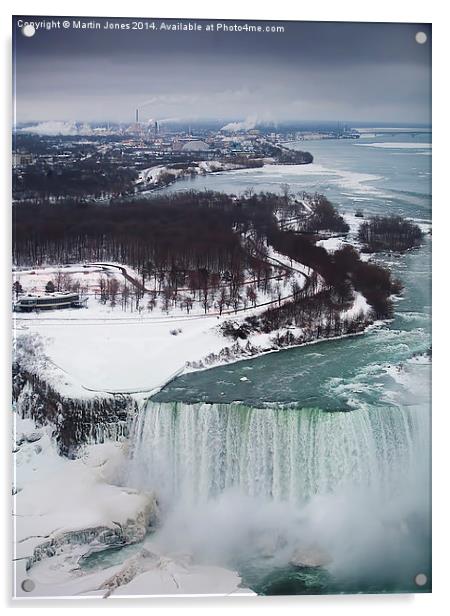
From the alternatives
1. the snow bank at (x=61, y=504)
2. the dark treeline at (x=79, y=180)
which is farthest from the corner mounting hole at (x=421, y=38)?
the snow bank at (x=61, y=504)

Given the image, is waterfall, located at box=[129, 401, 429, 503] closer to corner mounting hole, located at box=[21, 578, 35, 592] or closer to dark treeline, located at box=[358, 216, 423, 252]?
corner mounting hole, located at box=[21, 578, 35, 592]

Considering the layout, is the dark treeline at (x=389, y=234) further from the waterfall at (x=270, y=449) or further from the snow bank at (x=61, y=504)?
the snow bank at (x=61, y=504)

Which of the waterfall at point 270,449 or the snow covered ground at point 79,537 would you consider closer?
the snow covered ground at point 79,537

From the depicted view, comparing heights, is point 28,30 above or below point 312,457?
above

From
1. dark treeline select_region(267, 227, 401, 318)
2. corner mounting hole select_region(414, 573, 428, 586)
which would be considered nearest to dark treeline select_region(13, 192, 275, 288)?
dark treeline select_region(267, 227, 401, 318)

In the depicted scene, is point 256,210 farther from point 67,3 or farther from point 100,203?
point 67,3

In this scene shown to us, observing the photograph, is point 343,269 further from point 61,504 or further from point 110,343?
point 61,504
